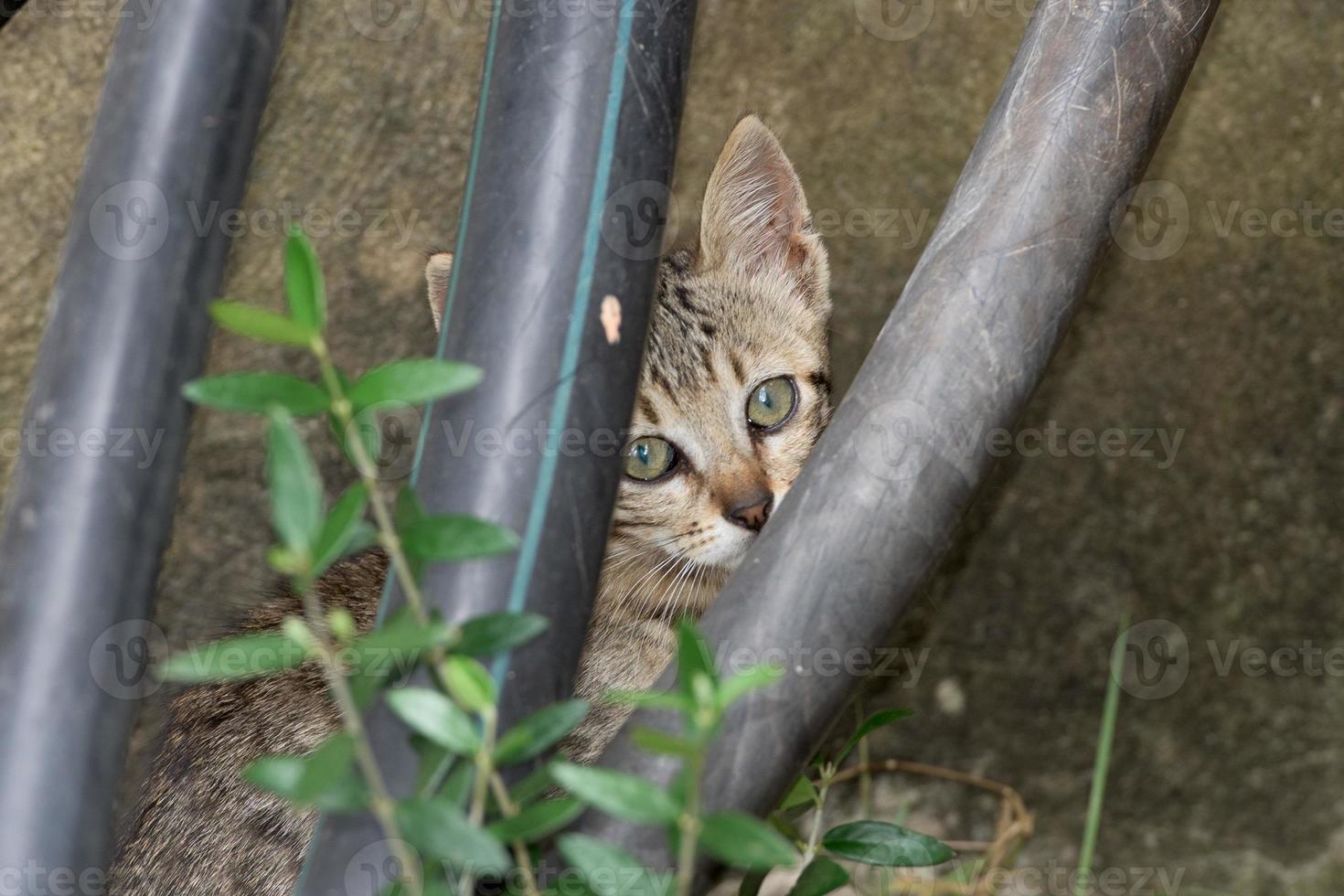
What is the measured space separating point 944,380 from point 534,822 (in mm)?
601

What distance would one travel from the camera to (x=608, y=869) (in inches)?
37.7

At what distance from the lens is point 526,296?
3.69 feet

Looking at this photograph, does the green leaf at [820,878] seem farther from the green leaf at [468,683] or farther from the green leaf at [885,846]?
the green leaf at [468,683]

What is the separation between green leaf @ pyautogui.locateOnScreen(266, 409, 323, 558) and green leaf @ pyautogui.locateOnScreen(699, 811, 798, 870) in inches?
13.9

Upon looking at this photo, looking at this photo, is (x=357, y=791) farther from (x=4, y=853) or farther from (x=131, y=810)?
(x=131, y=810)

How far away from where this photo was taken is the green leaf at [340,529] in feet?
2.90

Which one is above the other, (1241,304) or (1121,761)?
(1241,304)

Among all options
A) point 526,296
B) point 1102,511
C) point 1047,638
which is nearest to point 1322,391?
point 1102,511

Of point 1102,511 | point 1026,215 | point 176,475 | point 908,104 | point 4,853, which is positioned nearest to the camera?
point 4,853

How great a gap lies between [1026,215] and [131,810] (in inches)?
70.2

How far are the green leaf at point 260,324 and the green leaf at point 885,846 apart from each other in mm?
835

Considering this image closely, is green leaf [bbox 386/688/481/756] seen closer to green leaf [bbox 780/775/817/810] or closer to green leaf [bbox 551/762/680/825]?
green leaf [bbox 551/762/680/825]

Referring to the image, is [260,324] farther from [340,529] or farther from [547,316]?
[547,316]

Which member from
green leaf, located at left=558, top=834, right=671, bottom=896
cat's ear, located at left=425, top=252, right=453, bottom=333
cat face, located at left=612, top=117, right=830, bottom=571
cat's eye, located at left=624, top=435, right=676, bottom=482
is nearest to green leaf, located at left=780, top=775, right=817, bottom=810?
cat face, located at left=612, top=117, right=830, bottom=571
